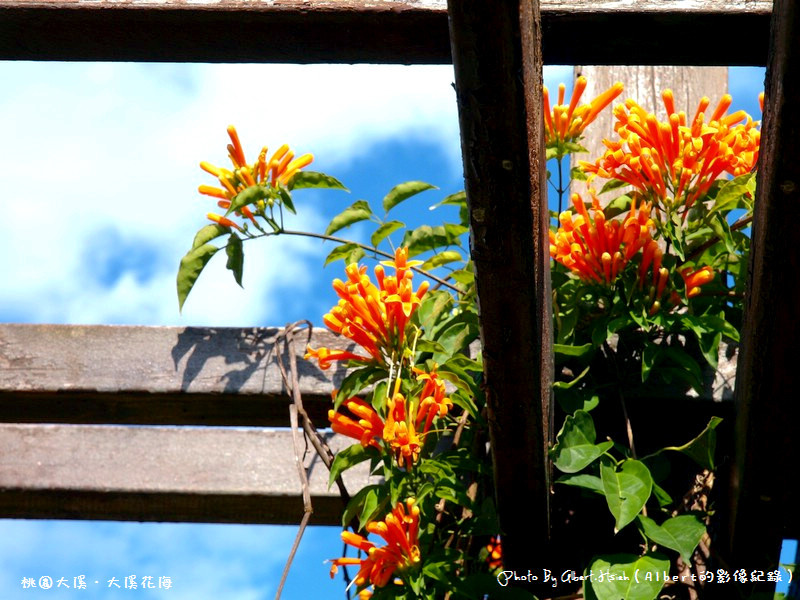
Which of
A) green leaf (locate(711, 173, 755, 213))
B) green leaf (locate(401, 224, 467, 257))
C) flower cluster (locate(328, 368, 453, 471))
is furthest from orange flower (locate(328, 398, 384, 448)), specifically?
green leaf (locate(711, 173, 755, 213))

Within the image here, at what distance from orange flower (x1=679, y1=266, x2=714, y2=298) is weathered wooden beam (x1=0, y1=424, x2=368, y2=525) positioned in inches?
33.7

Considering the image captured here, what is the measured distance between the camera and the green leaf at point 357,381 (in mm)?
1803

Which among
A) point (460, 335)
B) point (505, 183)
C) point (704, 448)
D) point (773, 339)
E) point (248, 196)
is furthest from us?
point (248, 196)

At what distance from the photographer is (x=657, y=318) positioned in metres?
1.78

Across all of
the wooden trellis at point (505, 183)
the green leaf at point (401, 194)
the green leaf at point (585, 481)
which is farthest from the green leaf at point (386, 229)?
the green leaf at point (585, 481)

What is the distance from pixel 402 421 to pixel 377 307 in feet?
0.65

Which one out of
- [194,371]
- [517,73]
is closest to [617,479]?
[517,73]

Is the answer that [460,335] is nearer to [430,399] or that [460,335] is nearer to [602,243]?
[430,399]

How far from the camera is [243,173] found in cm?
207

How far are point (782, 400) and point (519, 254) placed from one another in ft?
1.72

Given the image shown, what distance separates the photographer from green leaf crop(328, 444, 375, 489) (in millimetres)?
1771

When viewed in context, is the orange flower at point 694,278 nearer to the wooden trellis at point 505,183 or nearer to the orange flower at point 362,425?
the wooden trellis at point 505,183

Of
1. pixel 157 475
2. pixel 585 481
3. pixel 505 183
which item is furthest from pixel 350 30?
pixel 157 475

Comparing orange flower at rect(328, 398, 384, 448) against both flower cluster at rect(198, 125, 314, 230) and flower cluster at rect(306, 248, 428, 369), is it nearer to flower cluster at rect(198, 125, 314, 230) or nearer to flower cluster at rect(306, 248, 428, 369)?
flower cluster at rect(306, 248, 428, 369)
